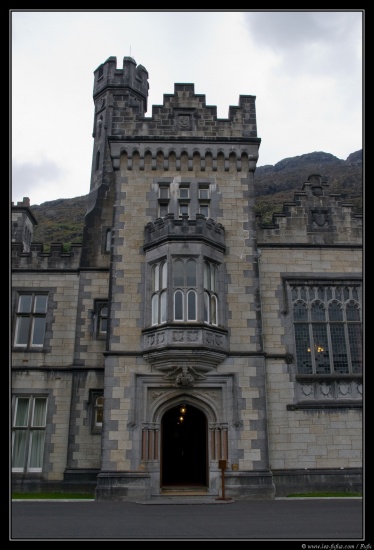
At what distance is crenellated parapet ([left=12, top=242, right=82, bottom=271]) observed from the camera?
73.8 ft

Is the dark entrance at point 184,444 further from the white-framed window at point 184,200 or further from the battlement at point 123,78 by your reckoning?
the battlement at point 123,78

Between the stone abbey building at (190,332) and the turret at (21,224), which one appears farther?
the turret at (21,224)

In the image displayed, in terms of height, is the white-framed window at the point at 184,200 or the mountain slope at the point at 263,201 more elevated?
the mountain slope at the point at 263,201

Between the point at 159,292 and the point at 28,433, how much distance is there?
7942 mm

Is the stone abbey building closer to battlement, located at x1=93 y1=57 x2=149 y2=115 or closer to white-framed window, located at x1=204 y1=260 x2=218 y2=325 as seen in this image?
white-framed window, located at x1=204 y1=260 x2=218 y2=325

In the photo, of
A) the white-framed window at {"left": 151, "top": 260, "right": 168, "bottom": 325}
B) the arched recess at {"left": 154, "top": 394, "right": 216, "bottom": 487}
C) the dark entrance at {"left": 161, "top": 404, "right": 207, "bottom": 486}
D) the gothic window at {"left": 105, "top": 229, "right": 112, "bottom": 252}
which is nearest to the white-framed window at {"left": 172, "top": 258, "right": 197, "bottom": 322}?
the white-framed window at {"left": 151, "top": 260, "right": 168, "bottom": 325}

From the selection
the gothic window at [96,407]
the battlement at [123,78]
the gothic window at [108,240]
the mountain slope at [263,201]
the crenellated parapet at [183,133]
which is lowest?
the gothic window at [96,407]

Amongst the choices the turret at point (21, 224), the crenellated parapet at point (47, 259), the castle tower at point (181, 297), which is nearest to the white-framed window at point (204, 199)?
the castle tower at point (181, 297)

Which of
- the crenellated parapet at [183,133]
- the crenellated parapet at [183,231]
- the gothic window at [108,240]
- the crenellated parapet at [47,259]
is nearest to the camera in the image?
the crenellated parapet at [183,231]

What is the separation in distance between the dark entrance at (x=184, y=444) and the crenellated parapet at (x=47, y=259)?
7833mm

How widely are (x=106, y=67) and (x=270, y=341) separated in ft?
56.4

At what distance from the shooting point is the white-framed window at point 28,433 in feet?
65.9

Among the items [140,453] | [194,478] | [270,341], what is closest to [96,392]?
[140,453]

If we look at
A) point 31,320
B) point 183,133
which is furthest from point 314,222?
point 31,320
